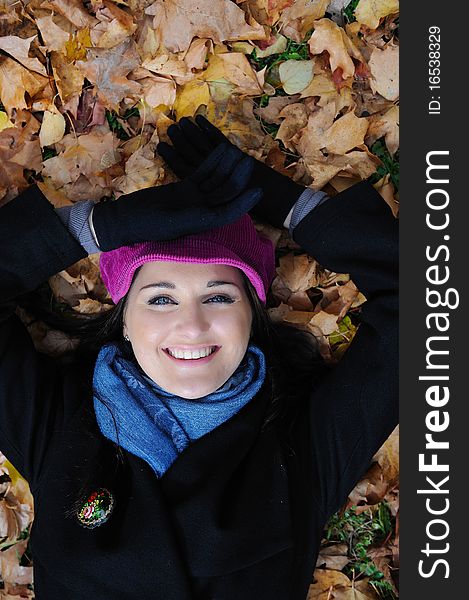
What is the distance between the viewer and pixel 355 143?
7.29ft

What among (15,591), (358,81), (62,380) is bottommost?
(15,591)

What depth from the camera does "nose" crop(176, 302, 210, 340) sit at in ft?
5.93

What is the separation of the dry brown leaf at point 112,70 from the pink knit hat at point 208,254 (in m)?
0.53

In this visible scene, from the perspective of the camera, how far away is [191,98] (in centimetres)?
220

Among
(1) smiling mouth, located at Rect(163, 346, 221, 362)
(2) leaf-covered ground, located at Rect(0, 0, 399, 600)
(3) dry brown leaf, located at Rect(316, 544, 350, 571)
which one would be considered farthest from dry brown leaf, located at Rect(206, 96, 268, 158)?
(3) dry brown leaf, located at Rect(316, 544, 350, 571)

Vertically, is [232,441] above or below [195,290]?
below

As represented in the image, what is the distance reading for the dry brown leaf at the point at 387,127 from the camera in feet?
7.31

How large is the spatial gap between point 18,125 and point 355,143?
107cm

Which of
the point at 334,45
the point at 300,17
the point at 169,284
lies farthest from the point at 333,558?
the point at 300,17

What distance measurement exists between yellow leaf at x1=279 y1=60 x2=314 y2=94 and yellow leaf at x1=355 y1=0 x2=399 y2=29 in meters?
0.21

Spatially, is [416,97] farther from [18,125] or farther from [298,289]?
[18,125]

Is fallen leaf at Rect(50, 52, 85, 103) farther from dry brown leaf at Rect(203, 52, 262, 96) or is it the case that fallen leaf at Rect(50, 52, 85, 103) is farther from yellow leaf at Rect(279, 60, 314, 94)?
yellow leaf at Rect(279, 60, 314, 94)

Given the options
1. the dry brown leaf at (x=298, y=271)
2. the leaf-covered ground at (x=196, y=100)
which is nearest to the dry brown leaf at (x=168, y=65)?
the leaf-covered ground at (x=196, y=100)

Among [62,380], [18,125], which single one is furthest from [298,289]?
[18,125]
